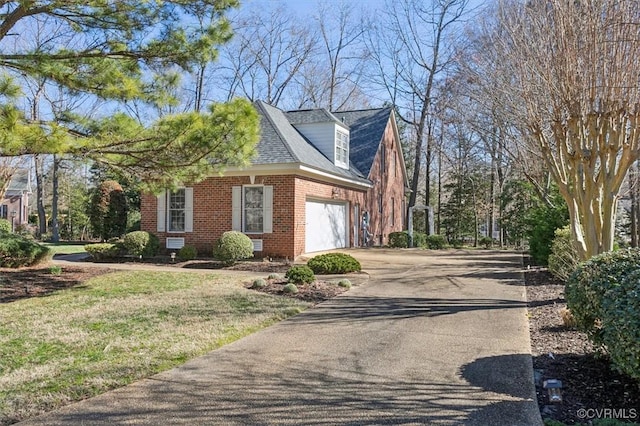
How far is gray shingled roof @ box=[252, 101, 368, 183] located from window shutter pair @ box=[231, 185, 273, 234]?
3.52ft

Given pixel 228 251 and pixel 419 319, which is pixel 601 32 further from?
pixel 228 251

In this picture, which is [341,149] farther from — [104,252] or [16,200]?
[16,200]

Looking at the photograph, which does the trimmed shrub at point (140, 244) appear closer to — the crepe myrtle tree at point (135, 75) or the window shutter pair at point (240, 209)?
the window shutter pair at point (240, 209)

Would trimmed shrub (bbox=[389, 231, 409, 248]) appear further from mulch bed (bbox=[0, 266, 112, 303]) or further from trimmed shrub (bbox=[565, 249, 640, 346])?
trimmed shrub (bbox=[565, 249, 640, 346])

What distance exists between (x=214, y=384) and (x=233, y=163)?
18.2 feet

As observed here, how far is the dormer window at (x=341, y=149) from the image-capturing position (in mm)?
19969

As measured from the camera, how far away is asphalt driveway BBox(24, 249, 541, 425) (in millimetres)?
3891

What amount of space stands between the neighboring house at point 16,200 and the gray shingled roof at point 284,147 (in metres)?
32.2

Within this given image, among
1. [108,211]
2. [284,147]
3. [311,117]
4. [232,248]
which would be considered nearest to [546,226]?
[284,147]

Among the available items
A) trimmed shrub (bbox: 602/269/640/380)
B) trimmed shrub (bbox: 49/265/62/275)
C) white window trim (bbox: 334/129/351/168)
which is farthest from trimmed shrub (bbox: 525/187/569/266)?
trimmed shrub (bbox: 49/265/62/275)

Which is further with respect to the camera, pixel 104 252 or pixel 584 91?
pixel 104 252

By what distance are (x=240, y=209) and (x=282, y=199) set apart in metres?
1.54

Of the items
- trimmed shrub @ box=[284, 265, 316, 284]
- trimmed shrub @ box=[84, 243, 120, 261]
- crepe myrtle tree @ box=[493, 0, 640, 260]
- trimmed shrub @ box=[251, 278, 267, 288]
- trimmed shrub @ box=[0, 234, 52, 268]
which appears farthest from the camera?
trimmed shrub @ box=[84, 243, 120, 261]

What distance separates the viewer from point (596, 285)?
4730mm
